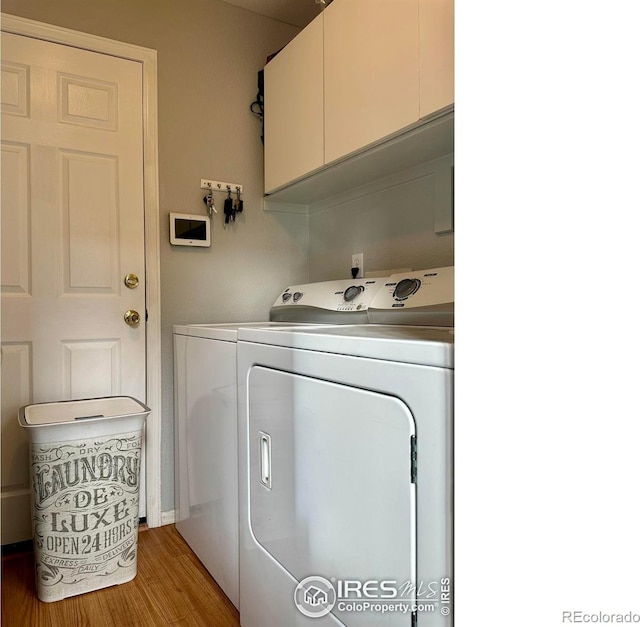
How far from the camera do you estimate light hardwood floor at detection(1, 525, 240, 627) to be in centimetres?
153

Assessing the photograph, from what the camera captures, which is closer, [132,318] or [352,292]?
[352,292]

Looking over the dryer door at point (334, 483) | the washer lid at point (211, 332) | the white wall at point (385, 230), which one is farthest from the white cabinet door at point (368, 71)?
the dryer door at point (334, 483)

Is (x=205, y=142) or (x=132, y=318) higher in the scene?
(x=205, y=142)

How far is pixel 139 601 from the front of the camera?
5.36ft

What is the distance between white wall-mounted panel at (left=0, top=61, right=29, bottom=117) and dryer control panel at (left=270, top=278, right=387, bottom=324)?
1.38 metres

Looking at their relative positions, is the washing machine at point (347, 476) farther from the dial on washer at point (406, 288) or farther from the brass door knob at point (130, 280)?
the brass door knob at point (130, 280)

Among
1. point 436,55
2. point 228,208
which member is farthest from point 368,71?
point 228,208

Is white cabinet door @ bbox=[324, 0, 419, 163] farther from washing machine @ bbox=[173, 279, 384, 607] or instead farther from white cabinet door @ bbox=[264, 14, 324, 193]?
washing machine @ bbox=[173, 279, 384, 607]

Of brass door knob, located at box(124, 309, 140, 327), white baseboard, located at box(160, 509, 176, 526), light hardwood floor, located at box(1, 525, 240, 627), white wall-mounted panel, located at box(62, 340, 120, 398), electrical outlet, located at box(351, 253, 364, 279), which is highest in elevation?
electrical outlet, located at box(351, 253, 364, 279)

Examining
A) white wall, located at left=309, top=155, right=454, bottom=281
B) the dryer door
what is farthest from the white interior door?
the dryer door

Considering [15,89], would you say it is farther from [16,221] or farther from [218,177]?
[218,177]

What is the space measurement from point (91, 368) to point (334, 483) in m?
1.50

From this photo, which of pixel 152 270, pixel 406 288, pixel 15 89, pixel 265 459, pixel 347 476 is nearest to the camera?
pixel 347 476

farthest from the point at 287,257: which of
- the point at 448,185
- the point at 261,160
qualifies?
the point at 448,185
